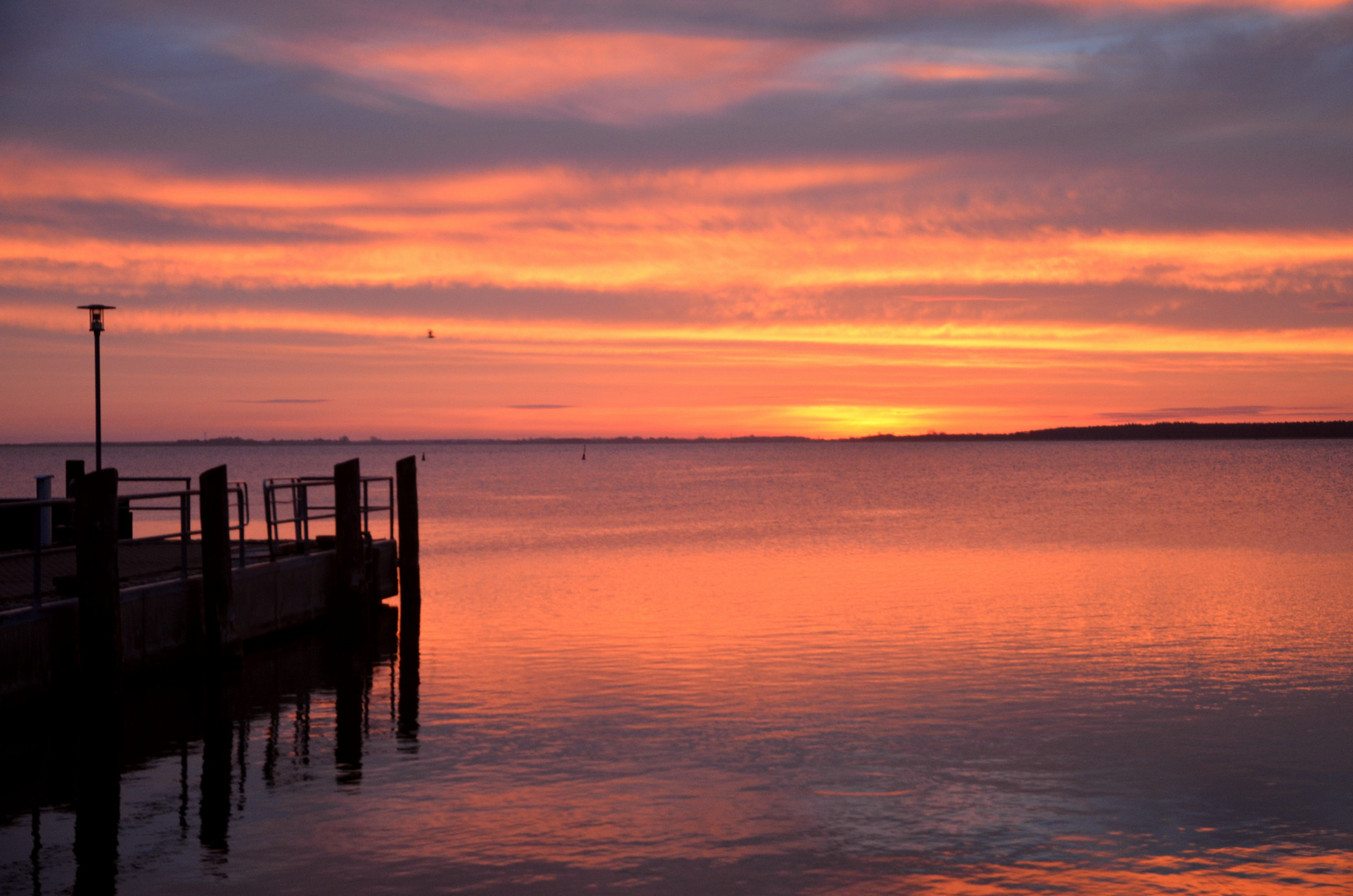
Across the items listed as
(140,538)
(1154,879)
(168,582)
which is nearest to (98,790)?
(168,582)

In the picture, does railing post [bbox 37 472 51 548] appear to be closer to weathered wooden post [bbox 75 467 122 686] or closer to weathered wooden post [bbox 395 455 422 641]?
weathered wooden post [bbox 75 467 122 686]

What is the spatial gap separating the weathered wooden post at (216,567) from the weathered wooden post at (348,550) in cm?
521

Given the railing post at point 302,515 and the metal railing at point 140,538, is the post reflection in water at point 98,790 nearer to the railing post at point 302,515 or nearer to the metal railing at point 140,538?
the metal railing at point 140,538

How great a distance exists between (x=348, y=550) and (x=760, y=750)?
12885 mm

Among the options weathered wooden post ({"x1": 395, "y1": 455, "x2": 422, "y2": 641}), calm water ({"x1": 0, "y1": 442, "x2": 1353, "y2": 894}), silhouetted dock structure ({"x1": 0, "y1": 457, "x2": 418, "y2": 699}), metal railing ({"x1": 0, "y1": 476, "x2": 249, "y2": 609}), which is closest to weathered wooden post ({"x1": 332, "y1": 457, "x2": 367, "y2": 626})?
silhouetted dock structure ({"x1": 0, "y1": 457, "x2": 418, "y2": 699})

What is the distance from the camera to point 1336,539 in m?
43.9

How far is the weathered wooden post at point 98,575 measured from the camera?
14.8 metres

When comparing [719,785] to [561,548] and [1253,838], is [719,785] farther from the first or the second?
[561,548]

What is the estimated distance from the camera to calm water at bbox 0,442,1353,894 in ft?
33.4

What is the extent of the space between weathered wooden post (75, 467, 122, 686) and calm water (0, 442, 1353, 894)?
0.72m

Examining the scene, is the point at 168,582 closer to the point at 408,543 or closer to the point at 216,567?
the point at 216,567

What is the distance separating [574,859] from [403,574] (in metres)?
17.6

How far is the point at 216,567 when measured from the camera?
18.3 metres

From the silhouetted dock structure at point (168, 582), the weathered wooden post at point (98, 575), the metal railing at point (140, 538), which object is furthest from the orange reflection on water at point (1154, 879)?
the metal railing at point (140, 538)
